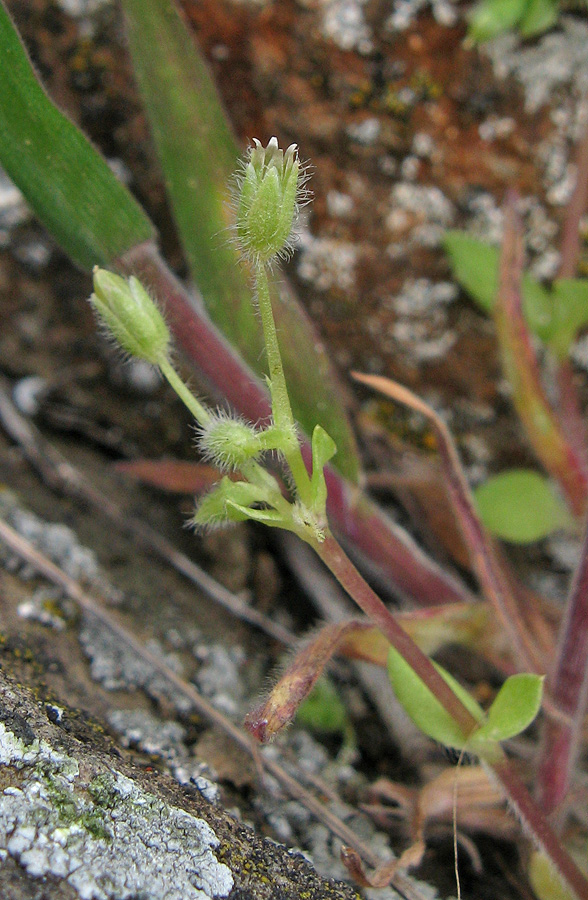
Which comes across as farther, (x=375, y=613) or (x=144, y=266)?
(x=144, y=266)

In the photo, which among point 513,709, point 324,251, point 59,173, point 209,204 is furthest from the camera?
point 324,251

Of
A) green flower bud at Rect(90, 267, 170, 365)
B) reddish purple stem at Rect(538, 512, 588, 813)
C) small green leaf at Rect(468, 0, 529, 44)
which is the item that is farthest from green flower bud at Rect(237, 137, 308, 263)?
small green leaf at Rect(468, 0, 529, 44)

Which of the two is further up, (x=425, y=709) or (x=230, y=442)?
(x=230, y=442)

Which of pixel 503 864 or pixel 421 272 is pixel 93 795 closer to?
pixel 503 864

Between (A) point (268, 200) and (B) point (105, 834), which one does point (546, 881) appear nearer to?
(B) point (105, 834)

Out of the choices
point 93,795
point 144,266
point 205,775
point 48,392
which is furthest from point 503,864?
point 48,392

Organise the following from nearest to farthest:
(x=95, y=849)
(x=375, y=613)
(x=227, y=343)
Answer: (x=95, y=849), (x=375, y=613), (x=227, y=343)

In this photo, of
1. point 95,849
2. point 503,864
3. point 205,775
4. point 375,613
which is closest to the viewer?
point 95,849

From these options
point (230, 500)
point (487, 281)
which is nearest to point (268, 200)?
point (230, 500)
